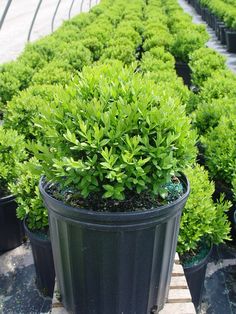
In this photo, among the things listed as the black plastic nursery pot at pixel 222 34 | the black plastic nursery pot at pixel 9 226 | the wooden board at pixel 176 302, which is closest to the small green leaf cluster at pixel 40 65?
the black plastic nursery pot at pixel 9 226

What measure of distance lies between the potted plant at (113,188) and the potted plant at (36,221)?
70cm

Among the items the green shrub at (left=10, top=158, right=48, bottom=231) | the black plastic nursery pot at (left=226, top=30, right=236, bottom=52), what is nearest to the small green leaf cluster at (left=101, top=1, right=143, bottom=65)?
the green shrub at (left=10, top=158, right=48, bottom=231)

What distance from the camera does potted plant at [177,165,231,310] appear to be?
261cm

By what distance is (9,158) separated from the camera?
3.30 m

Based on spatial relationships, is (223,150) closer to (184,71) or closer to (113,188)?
(113,188)

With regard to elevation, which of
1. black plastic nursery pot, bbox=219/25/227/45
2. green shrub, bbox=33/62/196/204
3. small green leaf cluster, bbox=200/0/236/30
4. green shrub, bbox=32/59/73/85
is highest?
green shrub, bbox=33/62/196/204

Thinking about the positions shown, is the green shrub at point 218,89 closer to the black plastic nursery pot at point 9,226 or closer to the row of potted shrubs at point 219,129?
the row of potted shrubs at point 219,129

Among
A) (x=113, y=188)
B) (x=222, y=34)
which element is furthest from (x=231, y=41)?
(x=113, y=188)

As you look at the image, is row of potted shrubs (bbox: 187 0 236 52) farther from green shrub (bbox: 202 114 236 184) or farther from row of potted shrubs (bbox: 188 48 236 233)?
green shrub (bbox: 202 114 236 184)

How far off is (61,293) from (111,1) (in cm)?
1644

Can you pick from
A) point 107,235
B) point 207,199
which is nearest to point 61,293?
point 107,235

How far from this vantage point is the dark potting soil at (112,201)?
195 centimetres

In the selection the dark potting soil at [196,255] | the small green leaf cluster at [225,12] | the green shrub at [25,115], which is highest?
the green shrub at [25,115]

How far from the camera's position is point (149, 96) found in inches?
75.6
